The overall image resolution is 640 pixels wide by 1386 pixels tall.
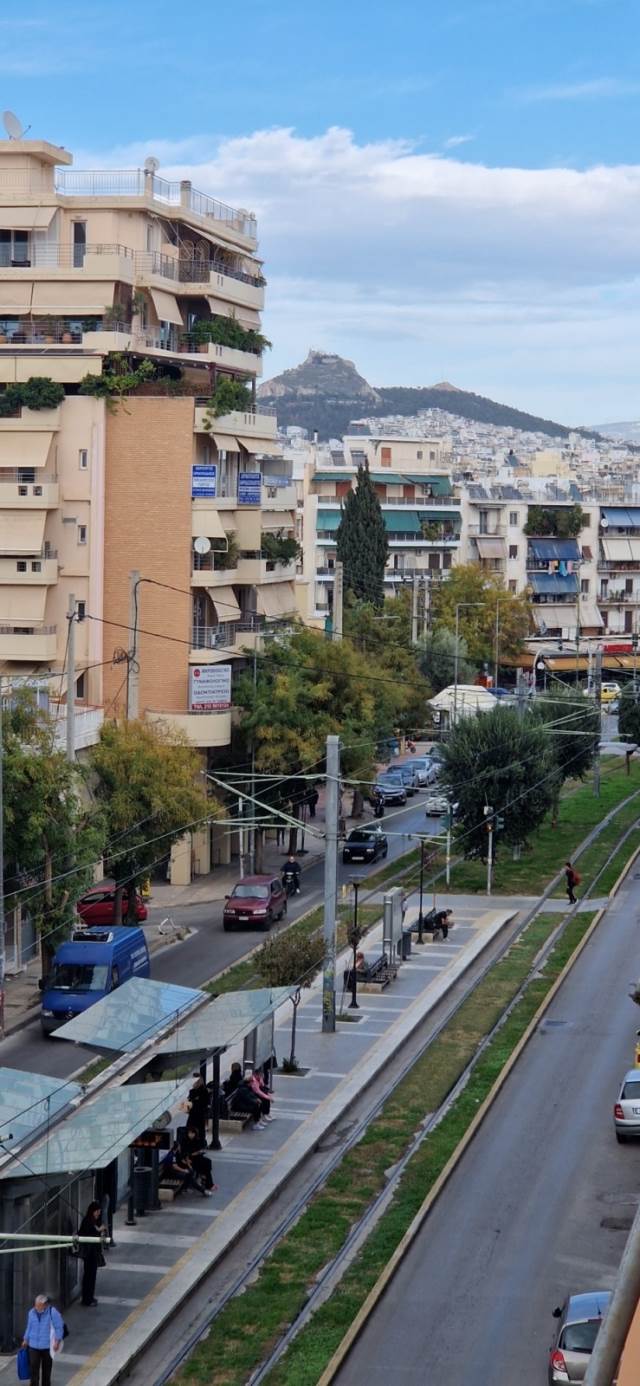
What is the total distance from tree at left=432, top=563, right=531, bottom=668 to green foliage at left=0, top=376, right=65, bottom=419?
5185 cm

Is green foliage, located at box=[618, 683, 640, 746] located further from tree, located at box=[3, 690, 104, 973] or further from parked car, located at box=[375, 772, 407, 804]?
tree, located at box=[3, 690, 104, 973]

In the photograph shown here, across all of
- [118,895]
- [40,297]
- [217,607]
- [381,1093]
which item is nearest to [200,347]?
[40,297]

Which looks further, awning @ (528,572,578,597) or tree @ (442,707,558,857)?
awning @ (528,572,578,597)

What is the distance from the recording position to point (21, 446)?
55.5 m

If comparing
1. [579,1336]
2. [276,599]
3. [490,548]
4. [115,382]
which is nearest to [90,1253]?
[579,1336]

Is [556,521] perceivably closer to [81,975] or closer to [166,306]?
[166,306]

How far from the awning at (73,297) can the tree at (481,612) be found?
50.1 m

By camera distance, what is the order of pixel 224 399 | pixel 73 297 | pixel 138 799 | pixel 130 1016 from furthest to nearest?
1. pixel 73 297
2. pixel 224 399
3. pixel 138 799
4. pixel 130 1016

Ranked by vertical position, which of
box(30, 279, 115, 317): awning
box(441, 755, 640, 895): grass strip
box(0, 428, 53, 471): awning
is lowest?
box(441, 755, 640, 895): grass strip

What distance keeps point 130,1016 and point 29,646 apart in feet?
95.2

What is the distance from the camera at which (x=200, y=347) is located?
60.1 metres

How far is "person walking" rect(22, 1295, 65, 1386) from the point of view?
19297 mm

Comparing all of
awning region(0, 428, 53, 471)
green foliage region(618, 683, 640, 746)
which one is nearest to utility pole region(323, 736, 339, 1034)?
awning region(0, 428, 53, 471)

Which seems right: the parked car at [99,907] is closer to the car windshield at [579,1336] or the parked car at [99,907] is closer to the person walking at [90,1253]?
the person walking at [90,1253]
